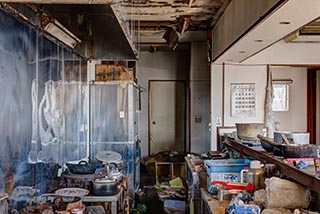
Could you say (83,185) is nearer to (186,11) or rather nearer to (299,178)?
(299,178)

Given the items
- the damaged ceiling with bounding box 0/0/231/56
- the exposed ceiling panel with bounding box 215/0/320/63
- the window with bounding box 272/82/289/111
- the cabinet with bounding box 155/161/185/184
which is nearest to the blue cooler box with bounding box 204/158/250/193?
the exposed ceiling panel with bounding box 215/0/320/63

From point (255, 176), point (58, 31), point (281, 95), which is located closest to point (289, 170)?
point (255, 176)

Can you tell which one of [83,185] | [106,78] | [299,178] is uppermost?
[106,78]

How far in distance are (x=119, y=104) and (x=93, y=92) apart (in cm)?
41

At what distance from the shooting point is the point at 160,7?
193 inches

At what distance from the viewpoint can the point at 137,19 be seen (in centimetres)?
521

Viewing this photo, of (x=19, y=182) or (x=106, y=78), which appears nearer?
(x=19, y=182)

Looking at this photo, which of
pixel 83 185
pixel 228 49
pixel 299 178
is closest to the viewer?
pixel 299 178

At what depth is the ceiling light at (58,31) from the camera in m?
3.18

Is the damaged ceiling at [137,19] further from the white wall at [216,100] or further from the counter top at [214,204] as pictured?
the counter top at [214,204]

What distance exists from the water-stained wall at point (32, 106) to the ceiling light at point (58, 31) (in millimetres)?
88

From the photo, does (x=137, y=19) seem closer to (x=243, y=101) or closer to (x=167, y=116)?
(x=243, y=101)

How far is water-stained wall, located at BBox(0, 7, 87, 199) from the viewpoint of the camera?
2415mm

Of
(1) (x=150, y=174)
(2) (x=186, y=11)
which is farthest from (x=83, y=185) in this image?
(1) (x=150, y=174)
